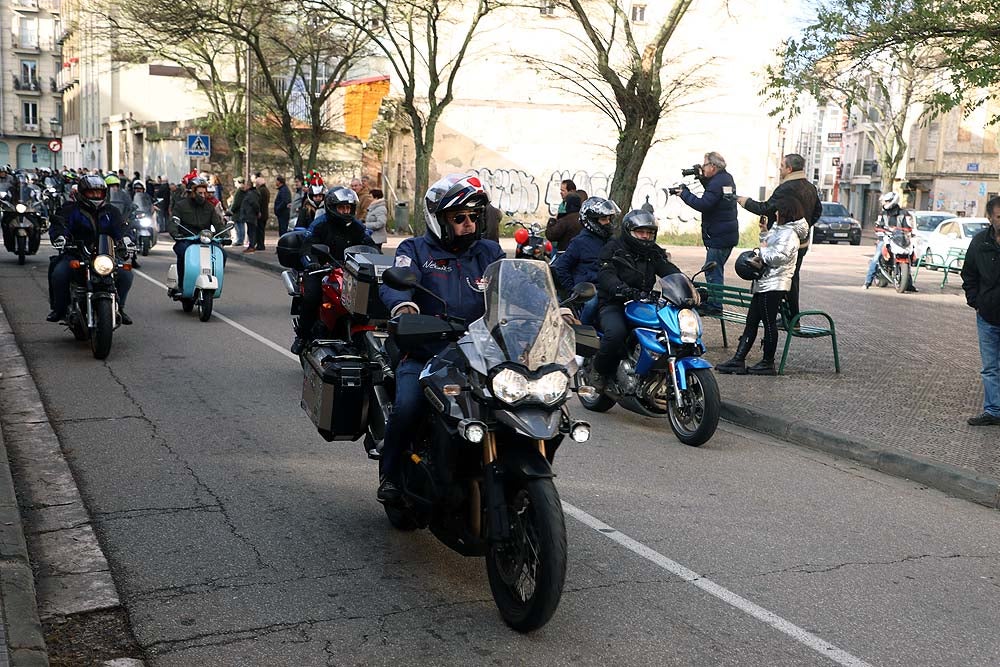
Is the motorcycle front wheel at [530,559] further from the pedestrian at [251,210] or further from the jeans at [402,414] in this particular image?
the pedestrian at [251,210]

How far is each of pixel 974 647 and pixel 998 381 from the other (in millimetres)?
4862

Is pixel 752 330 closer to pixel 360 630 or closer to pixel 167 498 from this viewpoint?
pixel 167 498

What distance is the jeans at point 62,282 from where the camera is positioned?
36.7ft

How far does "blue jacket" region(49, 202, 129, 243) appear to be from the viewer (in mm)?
11047

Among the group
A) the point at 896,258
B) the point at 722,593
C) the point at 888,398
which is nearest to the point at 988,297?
the point at 888,398

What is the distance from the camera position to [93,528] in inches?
221

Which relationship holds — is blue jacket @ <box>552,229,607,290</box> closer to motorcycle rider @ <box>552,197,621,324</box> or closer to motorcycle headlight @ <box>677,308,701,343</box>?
motorcycle rider @ <box>552,197,621,324</box>

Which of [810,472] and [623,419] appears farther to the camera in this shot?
[623,419]

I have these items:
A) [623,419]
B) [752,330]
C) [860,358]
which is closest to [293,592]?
[623,419]

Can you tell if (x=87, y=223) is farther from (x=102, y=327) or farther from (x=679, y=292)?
(x=679, y=292)

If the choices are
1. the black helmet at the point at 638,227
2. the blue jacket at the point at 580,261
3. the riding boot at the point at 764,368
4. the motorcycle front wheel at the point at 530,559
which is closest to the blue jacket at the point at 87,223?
the blue jacket at the point at 580,261

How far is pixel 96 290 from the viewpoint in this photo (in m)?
10.7

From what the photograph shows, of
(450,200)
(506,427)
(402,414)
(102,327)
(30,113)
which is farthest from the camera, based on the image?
(30,113)

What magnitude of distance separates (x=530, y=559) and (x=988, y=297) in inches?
226
